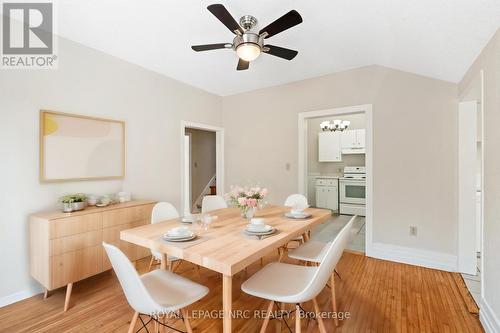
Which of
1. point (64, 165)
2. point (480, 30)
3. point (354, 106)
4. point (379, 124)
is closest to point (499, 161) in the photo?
point (480, 30)

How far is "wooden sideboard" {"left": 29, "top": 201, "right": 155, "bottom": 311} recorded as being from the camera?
7.06ft

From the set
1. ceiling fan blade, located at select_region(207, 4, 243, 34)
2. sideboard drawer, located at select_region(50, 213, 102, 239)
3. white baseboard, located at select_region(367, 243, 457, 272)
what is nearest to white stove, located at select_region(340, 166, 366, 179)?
white baseboard, located at select_region(367, 243, 457, 272)

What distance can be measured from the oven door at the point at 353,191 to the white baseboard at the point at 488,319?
11.9ft

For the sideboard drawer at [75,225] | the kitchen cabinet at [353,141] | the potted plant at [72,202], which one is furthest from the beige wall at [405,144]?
the potted plant at [72,202]

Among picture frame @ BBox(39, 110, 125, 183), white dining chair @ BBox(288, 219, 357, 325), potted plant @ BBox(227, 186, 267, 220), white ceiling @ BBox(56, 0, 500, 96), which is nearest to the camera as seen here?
white ceiling @ BBox(56, 0, 500, 96)

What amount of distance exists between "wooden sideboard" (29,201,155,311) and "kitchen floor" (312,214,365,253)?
3.07 meters

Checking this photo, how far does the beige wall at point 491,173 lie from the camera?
172cm

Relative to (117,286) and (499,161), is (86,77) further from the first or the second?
(499,161)

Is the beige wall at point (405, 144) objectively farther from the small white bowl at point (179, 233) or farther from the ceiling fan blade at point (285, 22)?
the small white bowl at point (179, 233)

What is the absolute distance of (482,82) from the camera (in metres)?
2.02

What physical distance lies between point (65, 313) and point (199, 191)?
4588 millimetres

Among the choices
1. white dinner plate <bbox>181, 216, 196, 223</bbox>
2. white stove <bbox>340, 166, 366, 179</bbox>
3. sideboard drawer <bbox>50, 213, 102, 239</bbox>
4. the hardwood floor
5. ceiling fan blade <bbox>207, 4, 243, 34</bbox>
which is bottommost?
the hardwood floor

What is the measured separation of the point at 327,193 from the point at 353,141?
1.43 m

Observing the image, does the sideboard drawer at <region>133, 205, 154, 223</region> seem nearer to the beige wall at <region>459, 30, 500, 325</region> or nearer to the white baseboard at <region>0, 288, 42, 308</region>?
the white baseboard at <region>0, 288, 42, 308</region>
